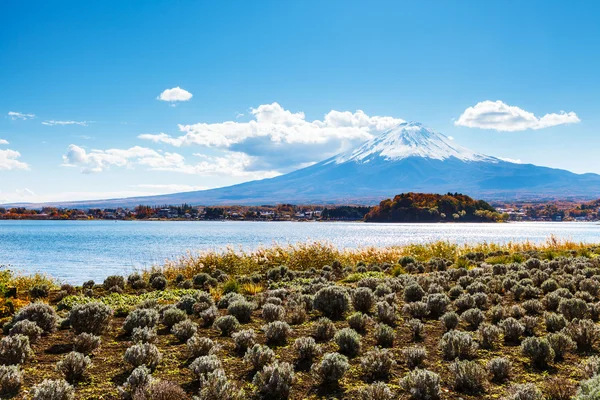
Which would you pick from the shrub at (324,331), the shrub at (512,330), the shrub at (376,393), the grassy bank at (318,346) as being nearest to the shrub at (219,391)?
the grassy bank at (318,346)

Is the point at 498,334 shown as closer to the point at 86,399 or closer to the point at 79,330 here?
the point at 86,399

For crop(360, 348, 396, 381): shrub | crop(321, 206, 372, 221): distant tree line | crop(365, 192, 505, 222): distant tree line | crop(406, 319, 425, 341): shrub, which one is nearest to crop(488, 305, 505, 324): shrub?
crop(406, 319, 425, 341): shrub

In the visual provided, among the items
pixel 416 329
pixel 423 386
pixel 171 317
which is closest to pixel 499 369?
pixel 423 386

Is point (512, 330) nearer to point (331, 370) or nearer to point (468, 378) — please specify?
point (468, 378)

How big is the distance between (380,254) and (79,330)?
16.4 m

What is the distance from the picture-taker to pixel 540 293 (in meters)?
11.5

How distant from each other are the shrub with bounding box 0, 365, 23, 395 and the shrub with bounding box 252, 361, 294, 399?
2868 mm

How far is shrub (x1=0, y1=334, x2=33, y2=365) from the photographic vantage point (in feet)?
21.5

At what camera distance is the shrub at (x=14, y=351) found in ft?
21.5

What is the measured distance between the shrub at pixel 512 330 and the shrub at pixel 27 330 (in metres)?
7.90

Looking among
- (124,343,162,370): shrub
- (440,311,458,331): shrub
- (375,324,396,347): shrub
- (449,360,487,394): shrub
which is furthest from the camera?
(440,311,458,331): shrub

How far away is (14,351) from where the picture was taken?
21.7 feet

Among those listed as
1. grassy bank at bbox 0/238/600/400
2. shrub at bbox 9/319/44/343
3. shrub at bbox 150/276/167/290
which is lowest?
shrub at bbox 150/276/167/290

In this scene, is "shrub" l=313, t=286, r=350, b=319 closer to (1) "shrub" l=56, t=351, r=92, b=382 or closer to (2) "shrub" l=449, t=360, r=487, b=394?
(2) "shrub" l=449, t=360, r=487, b=394
